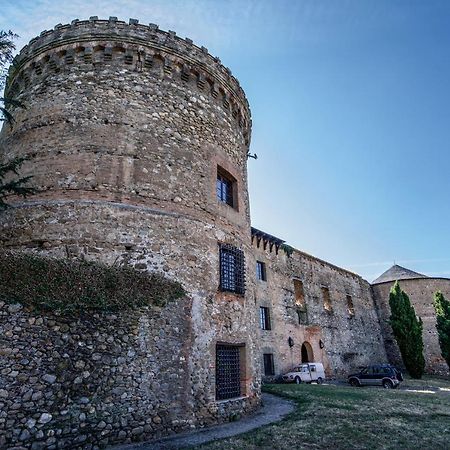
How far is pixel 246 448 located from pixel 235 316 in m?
3.37

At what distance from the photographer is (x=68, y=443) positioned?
5160 millimetres

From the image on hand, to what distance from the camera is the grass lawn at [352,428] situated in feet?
19.0

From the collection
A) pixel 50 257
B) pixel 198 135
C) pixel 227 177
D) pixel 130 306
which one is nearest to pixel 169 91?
pixel 198 135

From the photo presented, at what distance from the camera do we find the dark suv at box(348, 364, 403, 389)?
17.5 metres

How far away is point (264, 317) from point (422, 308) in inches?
739

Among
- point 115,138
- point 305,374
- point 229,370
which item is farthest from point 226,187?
point 305,374

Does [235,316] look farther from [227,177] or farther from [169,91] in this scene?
[169,91]

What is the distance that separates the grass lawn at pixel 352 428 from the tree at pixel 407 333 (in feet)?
54.5

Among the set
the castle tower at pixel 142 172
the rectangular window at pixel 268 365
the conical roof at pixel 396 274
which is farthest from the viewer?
the conical roof at pixel 396 274

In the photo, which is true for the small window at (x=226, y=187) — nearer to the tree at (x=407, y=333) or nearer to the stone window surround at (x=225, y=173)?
the stone window surround at (x=225, y=173)

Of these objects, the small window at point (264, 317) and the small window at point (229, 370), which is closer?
the small window at point (229, 370)

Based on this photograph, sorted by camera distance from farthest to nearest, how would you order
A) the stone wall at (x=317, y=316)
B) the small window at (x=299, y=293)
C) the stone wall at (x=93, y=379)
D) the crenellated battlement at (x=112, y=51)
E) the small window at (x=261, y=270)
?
the small window at (x=299, y=293) → the small window at (x=261, y=270) → the stone wall at (x=317, y=316) → the crenellated battlement at (x=112, y=51) → the stone wall at (x=93, y=379)

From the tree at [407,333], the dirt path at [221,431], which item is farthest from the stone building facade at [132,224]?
the tree at [407,333]

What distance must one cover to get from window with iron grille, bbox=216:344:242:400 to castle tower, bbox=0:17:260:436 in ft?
0.14
